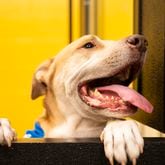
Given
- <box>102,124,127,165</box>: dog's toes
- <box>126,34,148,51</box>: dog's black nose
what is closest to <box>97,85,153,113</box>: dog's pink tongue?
<box>126,34,148,51</box>: dog's black nose

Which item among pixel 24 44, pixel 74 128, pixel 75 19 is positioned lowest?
pixel 74 128

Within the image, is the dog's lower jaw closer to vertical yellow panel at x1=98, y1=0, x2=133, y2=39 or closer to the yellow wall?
vertical yellow panel at x1=98, y1=0, x2=133, y2=39

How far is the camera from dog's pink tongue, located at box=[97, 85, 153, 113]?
1148 mm

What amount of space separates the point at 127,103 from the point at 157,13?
1.44ft

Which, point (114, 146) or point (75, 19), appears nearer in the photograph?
point (114, 146)

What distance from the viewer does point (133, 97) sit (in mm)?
1185

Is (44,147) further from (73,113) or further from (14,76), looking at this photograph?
(14,76)

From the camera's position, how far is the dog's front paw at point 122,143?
2.68 feet

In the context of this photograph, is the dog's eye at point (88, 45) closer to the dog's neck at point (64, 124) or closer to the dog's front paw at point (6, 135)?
the dog's neck at point (64, 124)

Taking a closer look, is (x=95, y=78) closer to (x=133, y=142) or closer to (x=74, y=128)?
(x=74, y=128)

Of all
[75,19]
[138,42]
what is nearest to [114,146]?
[138,42]

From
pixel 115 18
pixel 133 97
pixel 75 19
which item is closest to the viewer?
pixel 133 97

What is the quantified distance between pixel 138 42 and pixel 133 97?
173mm

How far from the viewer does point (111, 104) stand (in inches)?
48.1
